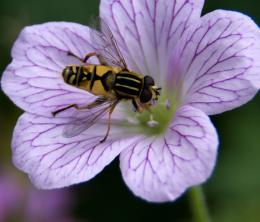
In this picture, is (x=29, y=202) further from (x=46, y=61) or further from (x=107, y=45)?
(x=107, y=45)

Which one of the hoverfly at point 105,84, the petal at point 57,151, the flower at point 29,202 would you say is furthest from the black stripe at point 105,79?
the flower at point 29,202

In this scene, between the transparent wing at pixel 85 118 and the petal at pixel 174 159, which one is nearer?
the petal at pixel 174 159

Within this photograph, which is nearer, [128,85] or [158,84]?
[128,85]

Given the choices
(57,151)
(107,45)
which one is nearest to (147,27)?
(107,45)

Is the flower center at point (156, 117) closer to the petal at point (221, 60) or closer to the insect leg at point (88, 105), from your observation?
the petal at point (221, 60)

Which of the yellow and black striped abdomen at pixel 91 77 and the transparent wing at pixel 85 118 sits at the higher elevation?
the yellow and black striped abdomen at pixel 91 77

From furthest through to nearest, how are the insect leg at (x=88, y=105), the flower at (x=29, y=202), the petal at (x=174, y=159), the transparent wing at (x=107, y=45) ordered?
the flower at (x=29, y=202)
the transparent wing at (x=107, y=45)
the insect leg at (x=88, y=105)
the petal at (x=174, y=159)
